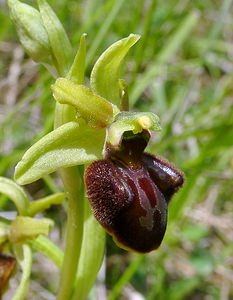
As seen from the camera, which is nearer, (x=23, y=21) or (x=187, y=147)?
(x=23, y=21)

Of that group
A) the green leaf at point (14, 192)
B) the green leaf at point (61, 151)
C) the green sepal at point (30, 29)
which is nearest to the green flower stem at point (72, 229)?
the green leaf at point (61, 151)

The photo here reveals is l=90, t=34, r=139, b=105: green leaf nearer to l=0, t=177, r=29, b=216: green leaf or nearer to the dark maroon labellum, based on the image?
the dark maroon labellum

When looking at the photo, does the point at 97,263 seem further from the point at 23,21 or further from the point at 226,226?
the point at 226,226

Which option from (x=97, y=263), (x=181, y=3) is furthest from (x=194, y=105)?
(x=97, y=263)

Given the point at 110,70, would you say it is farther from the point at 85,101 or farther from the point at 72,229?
the point at 72,229

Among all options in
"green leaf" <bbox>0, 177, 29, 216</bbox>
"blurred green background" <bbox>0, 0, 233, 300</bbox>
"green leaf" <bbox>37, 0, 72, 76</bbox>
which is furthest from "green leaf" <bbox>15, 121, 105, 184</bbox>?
"blurred green background" <bbox>0, 0, 233, 300</bbox>

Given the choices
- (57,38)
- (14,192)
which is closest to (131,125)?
(57,38)

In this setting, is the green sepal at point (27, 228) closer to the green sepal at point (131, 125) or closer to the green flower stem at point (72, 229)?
the green flower stem at point (72, 229)

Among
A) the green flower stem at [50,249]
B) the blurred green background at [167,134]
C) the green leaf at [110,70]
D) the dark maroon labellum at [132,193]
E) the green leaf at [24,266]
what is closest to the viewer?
the dark maroon labellum at [132,193]
